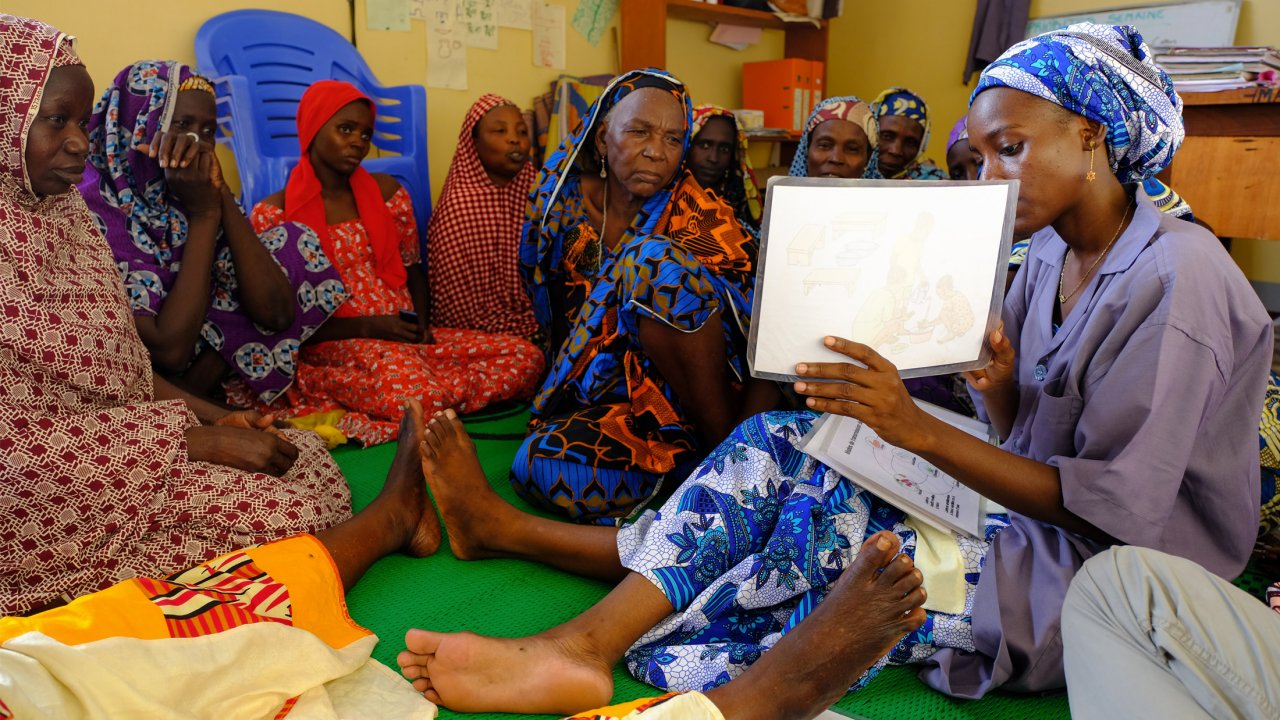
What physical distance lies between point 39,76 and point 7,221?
255mm

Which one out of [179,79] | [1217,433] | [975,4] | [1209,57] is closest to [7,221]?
[179,79]

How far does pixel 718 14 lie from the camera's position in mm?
4699

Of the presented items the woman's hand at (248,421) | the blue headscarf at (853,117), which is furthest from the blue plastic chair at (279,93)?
the blue headscarf at (853,117)

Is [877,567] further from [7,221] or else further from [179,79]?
[179,79]

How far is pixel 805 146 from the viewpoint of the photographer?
138 inches

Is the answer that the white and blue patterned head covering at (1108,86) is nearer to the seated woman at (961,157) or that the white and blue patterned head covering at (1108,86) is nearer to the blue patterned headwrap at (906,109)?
the seated woman at (961,157)

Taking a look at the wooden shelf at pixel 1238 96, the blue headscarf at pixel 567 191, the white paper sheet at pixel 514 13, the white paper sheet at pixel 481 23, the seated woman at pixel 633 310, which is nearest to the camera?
the seated woman at pixel 633 310

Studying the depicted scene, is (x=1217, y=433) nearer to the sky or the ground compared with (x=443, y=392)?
nearer to the sky

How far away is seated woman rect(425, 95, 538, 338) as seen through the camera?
10.5 feet

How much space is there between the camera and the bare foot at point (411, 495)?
1.79m

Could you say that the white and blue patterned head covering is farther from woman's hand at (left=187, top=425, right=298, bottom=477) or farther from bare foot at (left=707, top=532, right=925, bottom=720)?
woman's hand at (left=187, top=425, right=298, bottom=477)

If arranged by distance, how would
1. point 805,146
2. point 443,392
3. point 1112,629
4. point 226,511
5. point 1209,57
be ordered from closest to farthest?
point 1112,629 < point 226,511 < point 443,392 < point 1209,57 < point 805,146

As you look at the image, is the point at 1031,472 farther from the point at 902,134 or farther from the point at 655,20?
the point at 655,20

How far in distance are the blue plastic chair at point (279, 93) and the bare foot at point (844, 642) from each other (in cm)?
262
